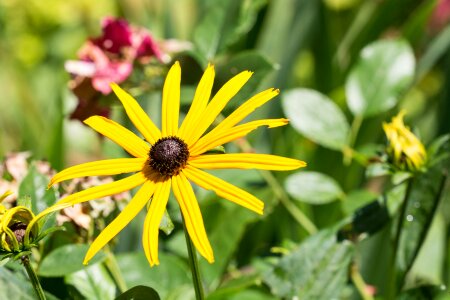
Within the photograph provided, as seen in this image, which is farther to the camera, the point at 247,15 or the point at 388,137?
the point at 247,15

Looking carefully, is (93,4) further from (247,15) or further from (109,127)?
(109,127)

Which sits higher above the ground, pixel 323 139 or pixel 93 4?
pixel 93 4

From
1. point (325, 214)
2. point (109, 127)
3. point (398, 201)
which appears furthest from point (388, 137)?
point (325, 214)

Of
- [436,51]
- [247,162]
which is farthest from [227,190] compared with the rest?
[436,51]

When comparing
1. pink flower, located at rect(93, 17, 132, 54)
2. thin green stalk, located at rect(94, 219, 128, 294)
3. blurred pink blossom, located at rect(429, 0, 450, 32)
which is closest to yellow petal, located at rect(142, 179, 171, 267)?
thin green stalk, located at rect(94, 219, 128, 294)

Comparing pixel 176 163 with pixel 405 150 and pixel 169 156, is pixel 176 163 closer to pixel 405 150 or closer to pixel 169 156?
pixel 169 156

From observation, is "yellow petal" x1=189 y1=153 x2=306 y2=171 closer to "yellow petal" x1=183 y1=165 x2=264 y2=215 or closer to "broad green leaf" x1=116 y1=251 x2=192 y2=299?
"yellow petal" x1=183 y1=165 x2=264 y2=215
